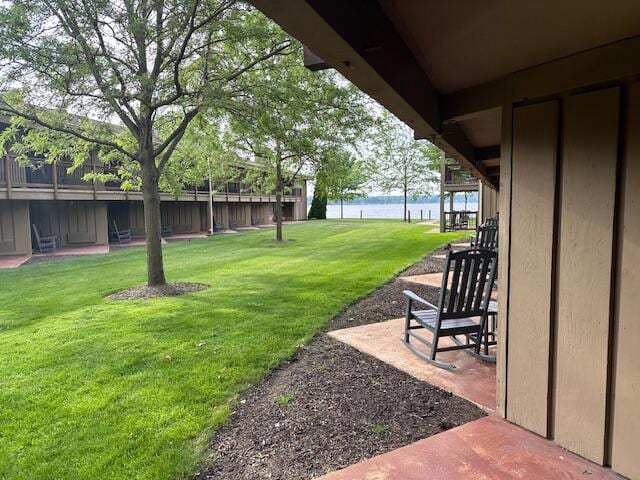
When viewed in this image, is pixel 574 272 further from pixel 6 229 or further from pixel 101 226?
pixel 101 226

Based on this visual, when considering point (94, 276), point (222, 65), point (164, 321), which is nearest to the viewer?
point (164, 321)

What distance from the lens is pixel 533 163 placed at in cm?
251

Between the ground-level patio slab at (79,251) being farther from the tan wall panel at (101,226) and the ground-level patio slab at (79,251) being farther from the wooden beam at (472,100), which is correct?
the wooden beam at (472,100)

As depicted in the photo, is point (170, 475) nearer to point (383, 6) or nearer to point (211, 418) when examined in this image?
point (211, 418)

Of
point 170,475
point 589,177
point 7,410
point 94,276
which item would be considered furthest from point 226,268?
point 589,177

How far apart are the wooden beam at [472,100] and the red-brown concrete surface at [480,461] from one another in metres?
2.08

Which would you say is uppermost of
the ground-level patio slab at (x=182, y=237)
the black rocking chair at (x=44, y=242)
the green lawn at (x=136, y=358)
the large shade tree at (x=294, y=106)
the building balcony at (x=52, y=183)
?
the large shade tree at (x=294, y=106)

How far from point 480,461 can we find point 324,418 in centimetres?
107

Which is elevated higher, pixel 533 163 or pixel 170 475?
pixel 533 163

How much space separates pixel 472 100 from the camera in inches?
117

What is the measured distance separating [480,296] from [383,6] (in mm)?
2965

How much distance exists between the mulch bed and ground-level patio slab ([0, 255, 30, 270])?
11412 mm

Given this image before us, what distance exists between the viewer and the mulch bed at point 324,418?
8.33 ft

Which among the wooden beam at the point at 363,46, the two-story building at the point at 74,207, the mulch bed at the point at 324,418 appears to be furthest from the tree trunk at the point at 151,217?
the wooden beam at the point at 363,46
